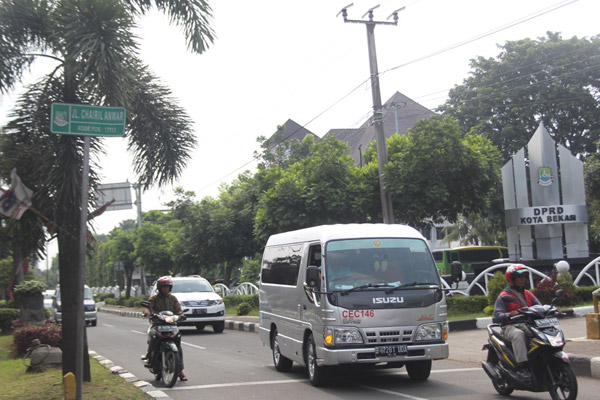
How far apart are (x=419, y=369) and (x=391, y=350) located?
44.2 inches

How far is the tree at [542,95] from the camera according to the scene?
35.9m

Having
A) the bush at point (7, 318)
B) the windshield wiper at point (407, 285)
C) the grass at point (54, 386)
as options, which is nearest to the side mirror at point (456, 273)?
the windshield wiper at point (407, 285)

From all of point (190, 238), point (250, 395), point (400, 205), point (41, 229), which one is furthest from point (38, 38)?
point (190, 238)

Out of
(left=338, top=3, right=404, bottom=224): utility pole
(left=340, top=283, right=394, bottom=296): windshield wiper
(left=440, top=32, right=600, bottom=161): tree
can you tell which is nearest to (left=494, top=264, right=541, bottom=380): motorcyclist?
(left=340, top=283, right=394, bottom=296): windshield wiper

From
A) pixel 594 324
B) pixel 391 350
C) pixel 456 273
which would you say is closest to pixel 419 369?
pixel 391 350

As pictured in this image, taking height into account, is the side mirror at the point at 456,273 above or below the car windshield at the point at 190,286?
above

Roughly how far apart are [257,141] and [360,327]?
31534 mm

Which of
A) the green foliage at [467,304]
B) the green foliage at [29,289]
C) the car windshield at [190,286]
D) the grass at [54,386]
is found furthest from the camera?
the car windshield at [190,286]

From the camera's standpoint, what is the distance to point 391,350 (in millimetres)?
9023

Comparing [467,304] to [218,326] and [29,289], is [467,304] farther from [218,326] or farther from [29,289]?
[29,289]

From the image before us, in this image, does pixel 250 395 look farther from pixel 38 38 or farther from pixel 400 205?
pixel 400 205

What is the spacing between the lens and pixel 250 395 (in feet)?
29.8

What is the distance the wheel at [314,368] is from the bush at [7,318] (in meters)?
14.3

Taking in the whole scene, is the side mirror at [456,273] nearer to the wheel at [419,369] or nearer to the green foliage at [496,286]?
the wheel at [419,369]
